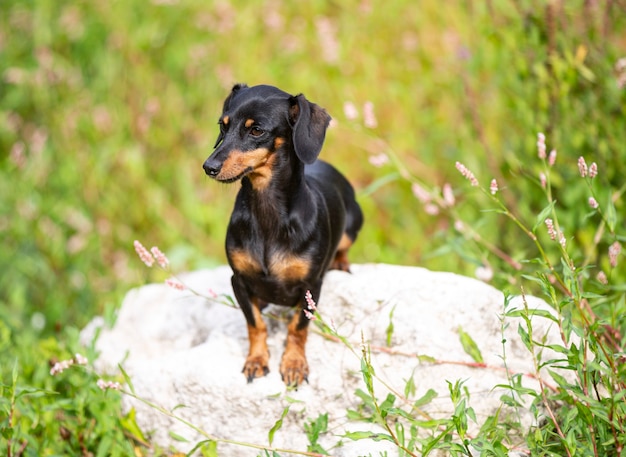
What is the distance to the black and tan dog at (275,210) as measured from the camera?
2.77 meters

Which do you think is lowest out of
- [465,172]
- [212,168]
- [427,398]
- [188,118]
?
[427,398]

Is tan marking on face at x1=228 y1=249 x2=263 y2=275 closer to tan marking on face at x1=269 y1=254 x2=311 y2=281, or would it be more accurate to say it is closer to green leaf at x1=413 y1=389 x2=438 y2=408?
tan marking on face at x1=269 y1=254 x2=311 y2=281

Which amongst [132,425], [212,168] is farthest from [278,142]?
[132,425]

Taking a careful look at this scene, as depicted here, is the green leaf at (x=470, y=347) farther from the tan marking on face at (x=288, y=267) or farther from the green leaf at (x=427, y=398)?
the tan marking on face at (x=288, y=267)

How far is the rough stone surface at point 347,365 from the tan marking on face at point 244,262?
1.55 ft

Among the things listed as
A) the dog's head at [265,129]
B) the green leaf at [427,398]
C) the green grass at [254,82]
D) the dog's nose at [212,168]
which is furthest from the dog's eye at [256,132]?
the green grass at [254,82]

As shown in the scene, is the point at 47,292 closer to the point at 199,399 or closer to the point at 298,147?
the point at 199,399

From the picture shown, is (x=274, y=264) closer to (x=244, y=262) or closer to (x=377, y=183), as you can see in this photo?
(x=244, y=262)

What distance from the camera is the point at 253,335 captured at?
10.4ft

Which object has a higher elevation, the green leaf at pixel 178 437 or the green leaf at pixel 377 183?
the green leaf at pixel 377 183

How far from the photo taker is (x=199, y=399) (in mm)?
3170

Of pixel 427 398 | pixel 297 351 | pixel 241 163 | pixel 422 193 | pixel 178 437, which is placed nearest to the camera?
pixel 241 163

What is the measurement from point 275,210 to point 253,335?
1.94 ft

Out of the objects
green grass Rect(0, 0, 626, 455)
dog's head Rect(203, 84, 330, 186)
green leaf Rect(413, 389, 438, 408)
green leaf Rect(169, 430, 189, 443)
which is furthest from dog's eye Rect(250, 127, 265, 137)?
green grass Rect(0, 0, 626, 455)
